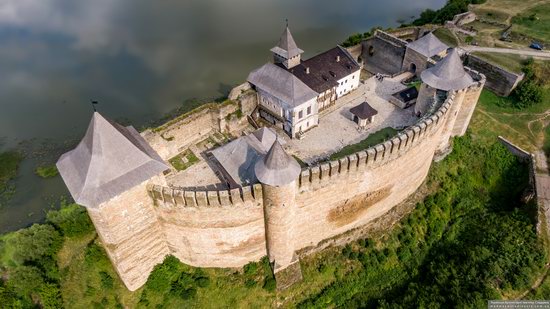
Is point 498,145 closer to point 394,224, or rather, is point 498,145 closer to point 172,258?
point 394,224

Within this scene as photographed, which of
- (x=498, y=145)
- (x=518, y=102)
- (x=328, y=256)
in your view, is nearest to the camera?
(x=328, y=256)

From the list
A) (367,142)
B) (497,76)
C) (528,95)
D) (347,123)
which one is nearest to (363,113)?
(347,123)

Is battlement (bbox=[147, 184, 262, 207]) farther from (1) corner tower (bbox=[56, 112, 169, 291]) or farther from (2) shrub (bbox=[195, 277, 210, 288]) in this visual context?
(2) shrub (bbox=[195, 277, 210, 288])

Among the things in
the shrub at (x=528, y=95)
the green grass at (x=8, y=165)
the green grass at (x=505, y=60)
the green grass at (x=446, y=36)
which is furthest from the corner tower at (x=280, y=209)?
the green grass at (x=446, y=36)

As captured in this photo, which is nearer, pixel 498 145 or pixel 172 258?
pixel 172 258

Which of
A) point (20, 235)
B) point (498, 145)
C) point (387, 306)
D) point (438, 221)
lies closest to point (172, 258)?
point (20, 235)

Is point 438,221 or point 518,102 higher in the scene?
point 518,102

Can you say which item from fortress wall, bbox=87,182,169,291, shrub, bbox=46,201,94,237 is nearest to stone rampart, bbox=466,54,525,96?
fortress wall, bbox=87,182,169,291
